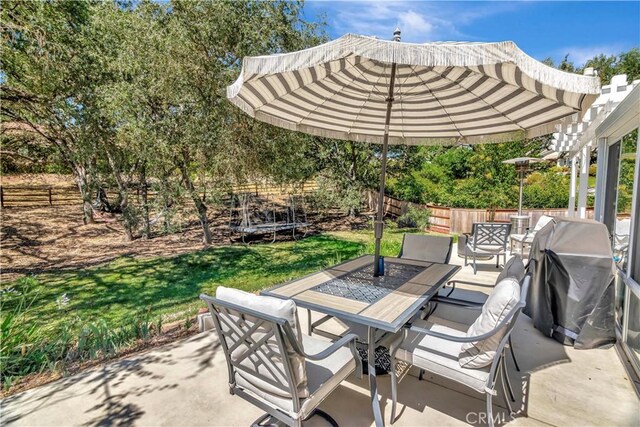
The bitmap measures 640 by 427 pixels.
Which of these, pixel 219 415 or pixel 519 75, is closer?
pixel 519 75

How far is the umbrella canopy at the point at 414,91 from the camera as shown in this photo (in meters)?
1.57

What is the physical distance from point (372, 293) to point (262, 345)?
1.05 metres

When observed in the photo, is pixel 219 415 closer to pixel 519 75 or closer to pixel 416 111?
pixel 519 75

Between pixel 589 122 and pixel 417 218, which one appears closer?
pixel 589 122

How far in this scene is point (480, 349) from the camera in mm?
1835

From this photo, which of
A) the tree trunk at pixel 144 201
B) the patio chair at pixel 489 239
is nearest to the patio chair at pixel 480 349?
the patio chair at pixel 489 239

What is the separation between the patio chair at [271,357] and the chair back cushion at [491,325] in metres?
0.74

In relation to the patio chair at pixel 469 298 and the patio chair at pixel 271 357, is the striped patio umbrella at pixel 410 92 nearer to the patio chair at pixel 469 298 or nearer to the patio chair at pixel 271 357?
the patio chair at pixel 469 298

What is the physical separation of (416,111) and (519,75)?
1.43m

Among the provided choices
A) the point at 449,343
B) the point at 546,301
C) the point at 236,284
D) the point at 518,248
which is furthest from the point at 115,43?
the point at 518,248

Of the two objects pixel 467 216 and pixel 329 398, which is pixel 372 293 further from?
pixel 467 216

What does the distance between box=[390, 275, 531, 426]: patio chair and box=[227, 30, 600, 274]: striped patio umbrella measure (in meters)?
0.90

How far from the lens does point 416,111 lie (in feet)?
10.5

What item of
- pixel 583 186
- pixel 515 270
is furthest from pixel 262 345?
pixel 583 186
